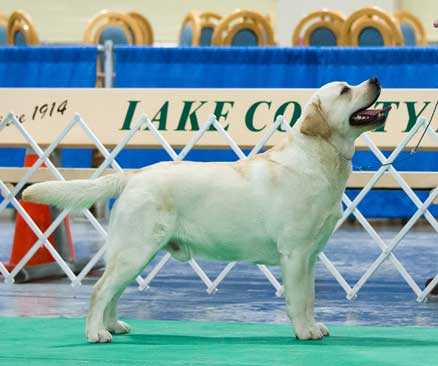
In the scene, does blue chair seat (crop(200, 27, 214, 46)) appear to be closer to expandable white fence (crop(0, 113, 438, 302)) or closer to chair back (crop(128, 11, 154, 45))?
chair back (crop(128, 11, 154, 45))

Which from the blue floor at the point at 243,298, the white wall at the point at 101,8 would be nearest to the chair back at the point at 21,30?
the blue floor at the point at 243,298

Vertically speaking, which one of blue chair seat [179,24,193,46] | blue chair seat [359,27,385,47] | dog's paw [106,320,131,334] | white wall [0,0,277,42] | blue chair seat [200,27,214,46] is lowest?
white wall [0,0,277,42]

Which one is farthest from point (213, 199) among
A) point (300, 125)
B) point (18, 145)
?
point (18, 145)

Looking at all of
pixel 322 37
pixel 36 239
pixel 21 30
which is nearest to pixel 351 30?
pixel 322 37

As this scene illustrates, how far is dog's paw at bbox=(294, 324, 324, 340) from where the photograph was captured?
4.24 metres

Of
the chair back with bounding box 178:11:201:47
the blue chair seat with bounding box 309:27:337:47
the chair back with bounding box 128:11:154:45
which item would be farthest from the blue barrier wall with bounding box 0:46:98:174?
the blue chair seat with bounding box 309:27:337:47

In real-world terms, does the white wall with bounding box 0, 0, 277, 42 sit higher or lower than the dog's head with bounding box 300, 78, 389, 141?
lower

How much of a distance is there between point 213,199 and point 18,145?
2.86 metres

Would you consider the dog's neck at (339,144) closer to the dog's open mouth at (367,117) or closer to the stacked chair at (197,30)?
the dog's open mouth at (367,117)

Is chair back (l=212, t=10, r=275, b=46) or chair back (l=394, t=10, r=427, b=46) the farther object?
chair back (l=394, t=10, r=427, b=46)

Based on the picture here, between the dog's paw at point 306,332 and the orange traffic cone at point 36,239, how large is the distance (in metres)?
2.38

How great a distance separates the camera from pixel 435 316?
5.05 meters

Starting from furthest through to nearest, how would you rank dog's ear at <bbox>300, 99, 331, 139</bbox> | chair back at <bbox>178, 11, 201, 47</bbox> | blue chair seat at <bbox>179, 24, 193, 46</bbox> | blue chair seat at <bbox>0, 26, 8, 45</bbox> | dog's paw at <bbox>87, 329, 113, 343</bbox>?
blue chair seat at <bbox>0, 26, 8, 45</bbox> → blue chair seat at <bbox>179, 24, 193, 46</bbox> → chair back at <bbox>178, 11, 201, 47</bbox> → dog's ear at <bbox>300, 99, 331, 139</bbox> → dog's paw at <bbox>87, 329, 113, 343</bbox>

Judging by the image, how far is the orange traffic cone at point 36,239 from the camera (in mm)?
6416
